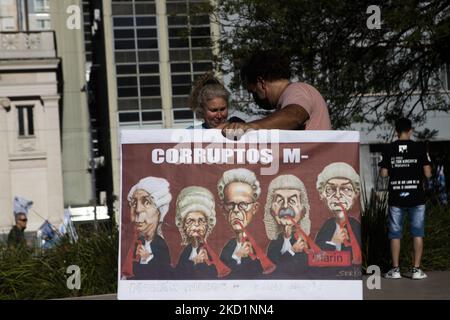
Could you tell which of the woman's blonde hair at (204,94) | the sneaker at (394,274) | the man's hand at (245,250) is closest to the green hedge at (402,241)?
the sneaker at (394,274)

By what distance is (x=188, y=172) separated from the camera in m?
3.82

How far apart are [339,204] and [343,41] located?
10.9 meters

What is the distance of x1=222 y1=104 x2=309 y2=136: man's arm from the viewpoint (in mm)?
3764

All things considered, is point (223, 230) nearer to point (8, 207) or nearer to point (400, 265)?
point (400, 265)

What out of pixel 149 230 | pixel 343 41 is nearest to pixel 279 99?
pixel 149 230

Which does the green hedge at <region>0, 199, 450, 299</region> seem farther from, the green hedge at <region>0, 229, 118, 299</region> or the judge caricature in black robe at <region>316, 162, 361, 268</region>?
the judge caricature in black robe at <region>316, 162, 361, 268</region>

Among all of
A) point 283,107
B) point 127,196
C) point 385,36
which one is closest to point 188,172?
point 127,196

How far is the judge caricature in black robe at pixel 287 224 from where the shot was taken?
3.82 m

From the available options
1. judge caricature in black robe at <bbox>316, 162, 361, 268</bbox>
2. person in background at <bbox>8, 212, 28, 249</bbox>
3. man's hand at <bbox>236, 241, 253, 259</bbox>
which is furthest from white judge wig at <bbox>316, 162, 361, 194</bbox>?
person in background at <bbox>8, 212, 28, 249</bbox>

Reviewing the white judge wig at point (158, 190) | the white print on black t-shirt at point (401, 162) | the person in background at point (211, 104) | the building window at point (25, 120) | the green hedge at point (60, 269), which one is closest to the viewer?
the white judge wig at point (158, 190)

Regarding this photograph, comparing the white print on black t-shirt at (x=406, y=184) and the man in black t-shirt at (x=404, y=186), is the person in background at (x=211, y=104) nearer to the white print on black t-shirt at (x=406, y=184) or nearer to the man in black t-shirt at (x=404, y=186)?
the man in black t-shirt at (x=404, y=186)

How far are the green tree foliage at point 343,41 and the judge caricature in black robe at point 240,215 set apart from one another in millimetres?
9529

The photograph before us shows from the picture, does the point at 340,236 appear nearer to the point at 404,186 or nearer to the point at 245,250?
the point at 245,250

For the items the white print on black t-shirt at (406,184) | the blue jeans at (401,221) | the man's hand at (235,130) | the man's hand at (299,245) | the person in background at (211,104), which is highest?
the person in background at (211,104)
